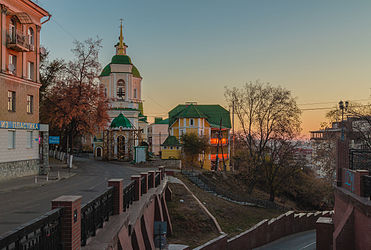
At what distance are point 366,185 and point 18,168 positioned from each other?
19.9 metres

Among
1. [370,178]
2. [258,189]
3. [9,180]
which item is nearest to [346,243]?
[370,178]

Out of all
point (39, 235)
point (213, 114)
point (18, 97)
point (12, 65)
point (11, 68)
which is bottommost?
point (39, 235)

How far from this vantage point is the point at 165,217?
18.4m

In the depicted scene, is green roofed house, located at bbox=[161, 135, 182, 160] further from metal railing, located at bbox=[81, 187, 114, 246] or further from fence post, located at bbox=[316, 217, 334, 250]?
metal railing, located at bbox=[81, 187, 114, 246]

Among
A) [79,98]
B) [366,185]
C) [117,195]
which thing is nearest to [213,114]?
[79,98]

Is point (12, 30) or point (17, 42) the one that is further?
point (12, 30)

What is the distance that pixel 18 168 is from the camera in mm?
22219

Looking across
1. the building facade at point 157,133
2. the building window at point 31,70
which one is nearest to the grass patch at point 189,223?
the building window at point 31,70

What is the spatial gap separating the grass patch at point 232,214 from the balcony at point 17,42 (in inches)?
642

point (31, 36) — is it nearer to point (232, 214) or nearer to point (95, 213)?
point (232, 214)

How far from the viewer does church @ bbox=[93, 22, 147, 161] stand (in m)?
42.7

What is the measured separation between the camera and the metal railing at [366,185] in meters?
12.0

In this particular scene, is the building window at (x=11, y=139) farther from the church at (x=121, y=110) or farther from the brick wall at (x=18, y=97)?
the church at (x=121, y=110)

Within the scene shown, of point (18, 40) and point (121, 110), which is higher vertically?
point (18, 40)
